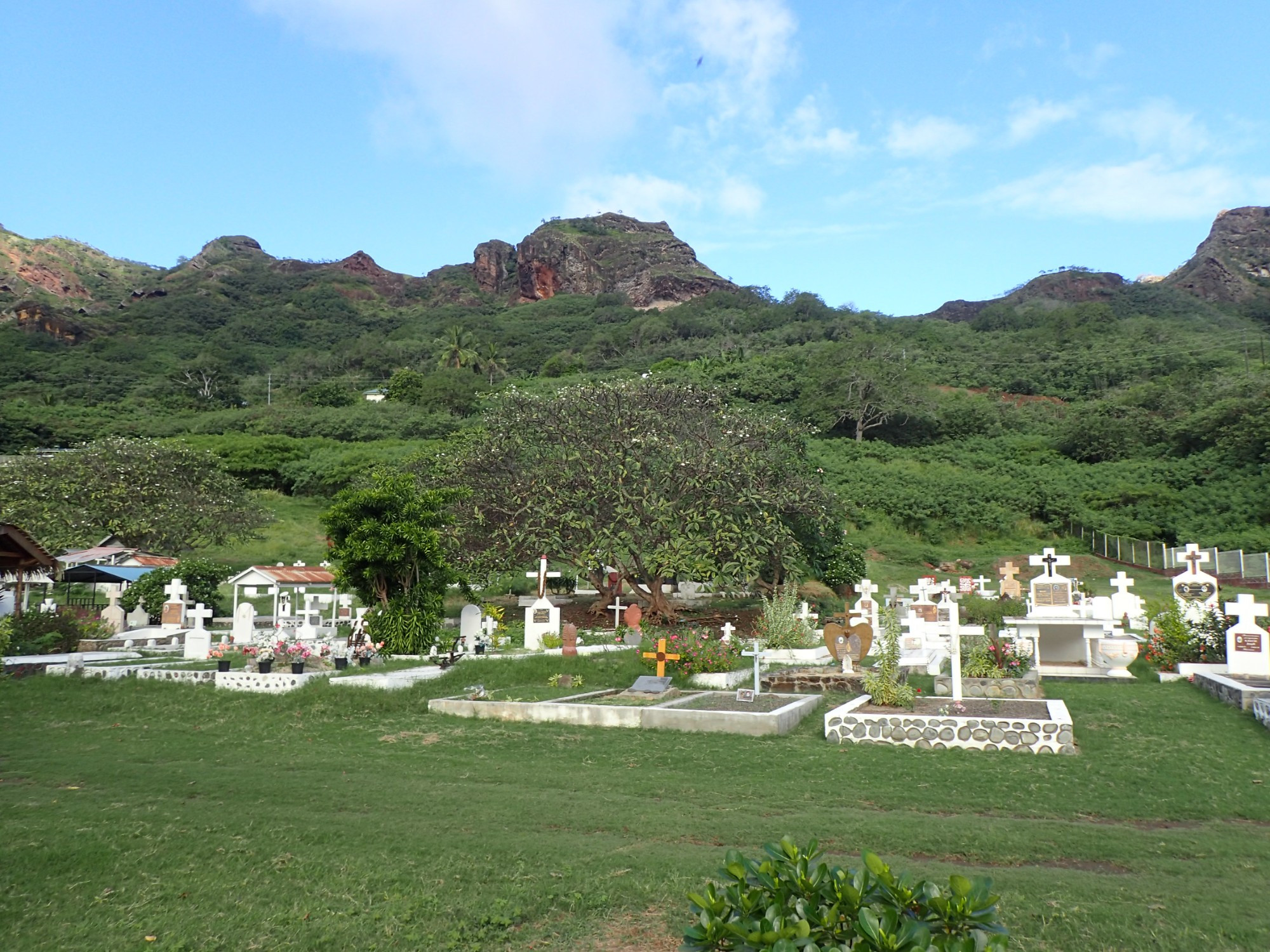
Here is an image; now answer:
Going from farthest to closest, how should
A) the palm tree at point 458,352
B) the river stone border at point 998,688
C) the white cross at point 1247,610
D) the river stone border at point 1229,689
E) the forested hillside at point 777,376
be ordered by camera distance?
the palm tree at point 458,352 → the forested hillside at point 777,376 → the white cross at point 1247,610 → the river stone border at point 998,688 → the river stone border at point 1229,689

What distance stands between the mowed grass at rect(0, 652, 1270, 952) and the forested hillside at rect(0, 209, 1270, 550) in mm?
15669

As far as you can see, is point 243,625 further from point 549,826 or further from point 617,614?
point 549,826

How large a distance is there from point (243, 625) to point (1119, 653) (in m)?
17.3

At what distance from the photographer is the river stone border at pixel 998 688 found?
469 inches

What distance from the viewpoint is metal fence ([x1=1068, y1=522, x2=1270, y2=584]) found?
2898 centimetres

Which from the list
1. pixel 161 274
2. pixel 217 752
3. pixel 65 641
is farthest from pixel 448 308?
pixel 217 752

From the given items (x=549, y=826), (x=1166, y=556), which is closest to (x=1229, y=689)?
(x=549, y=826)

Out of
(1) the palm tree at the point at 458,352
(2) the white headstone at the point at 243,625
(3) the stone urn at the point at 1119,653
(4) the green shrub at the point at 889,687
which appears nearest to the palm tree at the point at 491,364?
(1) the palm tree at the point at 458,352

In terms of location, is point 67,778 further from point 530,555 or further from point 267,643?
point 530,555

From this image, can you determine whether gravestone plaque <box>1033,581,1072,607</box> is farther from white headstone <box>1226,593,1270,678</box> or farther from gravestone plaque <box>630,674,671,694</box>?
gravestone plaque <box>630,674,671,694</box>

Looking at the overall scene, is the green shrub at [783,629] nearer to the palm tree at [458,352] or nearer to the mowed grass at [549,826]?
the mowed grass at [549,826]

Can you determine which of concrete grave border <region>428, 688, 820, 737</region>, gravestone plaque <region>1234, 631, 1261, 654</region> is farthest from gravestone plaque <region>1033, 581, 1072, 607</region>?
concrete grave border <region>428, 688, 820, 737</region>

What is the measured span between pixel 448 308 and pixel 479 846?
120 m

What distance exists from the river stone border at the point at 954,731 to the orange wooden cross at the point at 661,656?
14.0 ft
